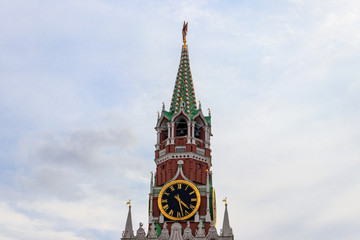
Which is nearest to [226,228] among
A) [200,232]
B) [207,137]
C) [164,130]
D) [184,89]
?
[200,232]

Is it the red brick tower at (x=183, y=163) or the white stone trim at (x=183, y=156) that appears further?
the white stone trim at (x=183, y=156)

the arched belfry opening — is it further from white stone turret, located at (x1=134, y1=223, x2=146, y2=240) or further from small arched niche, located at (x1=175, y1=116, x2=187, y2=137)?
white stone turret, located at (x1=134, y1=223, x2=146, y2=240)

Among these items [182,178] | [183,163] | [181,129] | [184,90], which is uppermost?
[184,90]

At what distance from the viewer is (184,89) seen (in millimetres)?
77812

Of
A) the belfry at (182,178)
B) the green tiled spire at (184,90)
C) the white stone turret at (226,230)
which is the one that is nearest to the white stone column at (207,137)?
the belfry at (182,178)

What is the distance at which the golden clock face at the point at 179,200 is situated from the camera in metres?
65.4

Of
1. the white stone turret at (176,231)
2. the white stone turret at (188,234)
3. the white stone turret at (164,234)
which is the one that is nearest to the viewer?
the white stone turret at (188,234)

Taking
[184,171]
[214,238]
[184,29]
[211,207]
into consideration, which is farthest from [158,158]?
[184,29]

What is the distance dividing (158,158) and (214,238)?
48.4 feet

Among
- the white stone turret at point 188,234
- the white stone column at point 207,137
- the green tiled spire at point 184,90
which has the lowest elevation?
the white stone turret at point 188,234

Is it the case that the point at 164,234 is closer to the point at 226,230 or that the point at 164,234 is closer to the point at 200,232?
the point at 200,232

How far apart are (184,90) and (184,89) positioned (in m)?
0.19

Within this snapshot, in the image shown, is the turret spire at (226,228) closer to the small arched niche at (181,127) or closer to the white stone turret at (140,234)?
the white stone turret at (140,234)

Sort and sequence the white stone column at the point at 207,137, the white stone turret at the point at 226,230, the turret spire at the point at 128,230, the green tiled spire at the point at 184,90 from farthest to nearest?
1. the green tiled spire at the point at 184,90
2. the white stone column at the point at 207,137
3. the turret spire at the point at 128,230
4. the white stone turret at the point at 226,230
